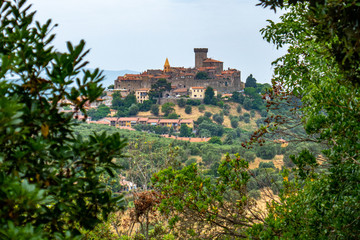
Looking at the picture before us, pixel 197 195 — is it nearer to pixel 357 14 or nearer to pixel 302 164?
pixel 302 164

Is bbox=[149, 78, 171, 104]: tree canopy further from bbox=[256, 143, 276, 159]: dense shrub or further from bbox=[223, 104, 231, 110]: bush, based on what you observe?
bbox=[256, 143, 276, 159]: dense shrub

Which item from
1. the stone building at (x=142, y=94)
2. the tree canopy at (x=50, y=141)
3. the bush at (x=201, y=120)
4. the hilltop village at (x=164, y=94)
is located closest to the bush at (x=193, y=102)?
the hilltop village at (x=164, y=94)

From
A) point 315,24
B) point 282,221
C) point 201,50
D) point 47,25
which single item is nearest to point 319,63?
point 282,221

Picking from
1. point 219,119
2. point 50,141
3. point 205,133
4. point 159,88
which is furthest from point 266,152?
point 50,141

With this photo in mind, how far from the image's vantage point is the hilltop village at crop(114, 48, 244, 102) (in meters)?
58.9

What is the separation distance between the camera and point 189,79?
61219mm

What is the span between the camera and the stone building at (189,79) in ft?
200

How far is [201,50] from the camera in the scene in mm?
68250

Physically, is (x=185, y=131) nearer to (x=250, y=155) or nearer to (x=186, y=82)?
(x=186, y=82)

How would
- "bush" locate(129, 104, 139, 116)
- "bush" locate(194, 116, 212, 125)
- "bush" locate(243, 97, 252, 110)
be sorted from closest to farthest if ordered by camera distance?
"bush" locate(194, 116, 212, 125)
"bush" locate(129, 104, 139, 116)
"bush" locate(243, 97, 252, 110)

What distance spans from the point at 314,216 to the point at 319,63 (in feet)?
6.30

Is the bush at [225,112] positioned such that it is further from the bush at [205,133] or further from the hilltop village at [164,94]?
the bush at [205,133]

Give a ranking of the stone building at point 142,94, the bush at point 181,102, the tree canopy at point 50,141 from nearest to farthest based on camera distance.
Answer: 1. the tree canopy at point 50,141
2. the bush at point 181,102
3. the stone building at point 142,94

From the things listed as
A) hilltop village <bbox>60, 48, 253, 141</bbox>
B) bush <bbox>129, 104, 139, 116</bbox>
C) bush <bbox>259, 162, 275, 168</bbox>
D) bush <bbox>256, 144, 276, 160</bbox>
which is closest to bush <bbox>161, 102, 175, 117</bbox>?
hilltop village <bbox>60, 48, 253, 141</bbox>
